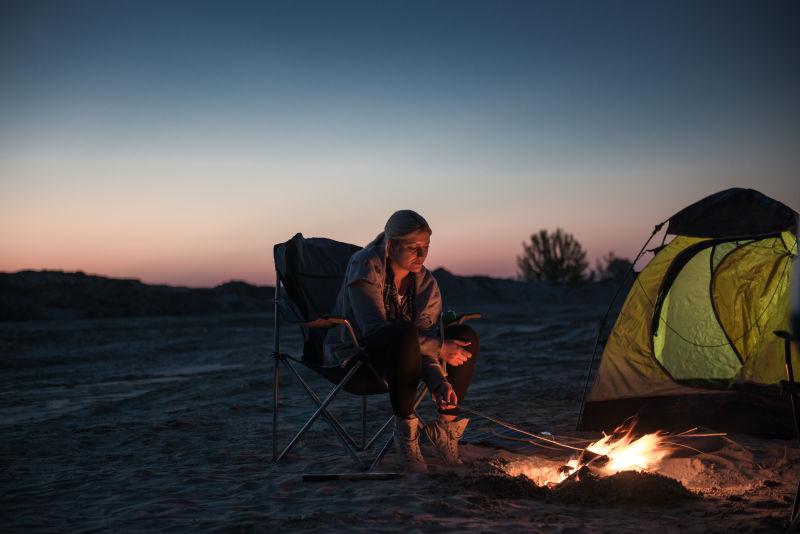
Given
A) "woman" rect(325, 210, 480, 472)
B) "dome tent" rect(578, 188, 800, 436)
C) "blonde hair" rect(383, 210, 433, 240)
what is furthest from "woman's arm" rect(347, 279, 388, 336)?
"dome tent" rect(578, 188, 800, 436)

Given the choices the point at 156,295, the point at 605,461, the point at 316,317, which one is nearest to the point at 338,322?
the point at 316,317

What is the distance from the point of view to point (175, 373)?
9.01 m

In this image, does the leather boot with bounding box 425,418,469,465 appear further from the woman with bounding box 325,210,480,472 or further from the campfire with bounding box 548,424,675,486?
the campfire with bounding box 548,424,675,486

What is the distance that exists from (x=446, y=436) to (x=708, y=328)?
2.82 meters

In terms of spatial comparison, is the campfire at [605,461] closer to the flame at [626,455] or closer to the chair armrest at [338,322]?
the flame at [626,455]

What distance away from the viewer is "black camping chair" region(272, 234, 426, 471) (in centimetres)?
349

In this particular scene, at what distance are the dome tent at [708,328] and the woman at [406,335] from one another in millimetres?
1499

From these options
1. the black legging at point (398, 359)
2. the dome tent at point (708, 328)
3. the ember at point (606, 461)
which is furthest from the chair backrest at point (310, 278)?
the dome tent at point (708, 328)

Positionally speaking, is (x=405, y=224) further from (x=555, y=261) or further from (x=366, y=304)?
(x=555, y=261)

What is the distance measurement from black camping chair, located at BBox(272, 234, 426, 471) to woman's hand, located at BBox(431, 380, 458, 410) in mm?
225

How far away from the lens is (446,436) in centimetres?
350

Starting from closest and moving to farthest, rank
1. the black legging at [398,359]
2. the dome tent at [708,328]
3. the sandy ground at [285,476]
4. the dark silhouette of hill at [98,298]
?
the sandy ground at [285,476]
the black legging at [398,359]
the dome tent at [708,328]
the dark silhouette of hill at [98,298]

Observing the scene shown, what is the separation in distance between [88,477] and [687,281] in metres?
4.28

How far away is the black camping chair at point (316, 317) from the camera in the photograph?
349 centimetres
